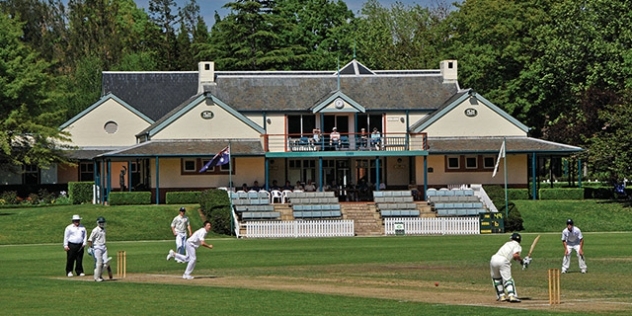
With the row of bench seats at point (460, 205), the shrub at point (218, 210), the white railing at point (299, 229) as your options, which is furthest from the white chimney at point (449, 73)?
the white railing at point (299, 229)

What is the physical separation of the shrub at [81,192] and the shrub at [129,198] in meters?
7.41

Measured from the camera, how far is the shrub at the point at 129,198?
6819 cm

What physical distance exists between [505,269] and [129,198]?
43.2 meters

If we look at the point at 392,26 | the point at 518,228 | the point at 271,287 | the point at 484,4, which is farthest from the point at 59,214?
the point at 392,26

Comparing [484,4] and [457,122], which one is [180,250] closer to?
[457,122]

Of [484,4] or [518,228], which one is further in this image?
[484,4]

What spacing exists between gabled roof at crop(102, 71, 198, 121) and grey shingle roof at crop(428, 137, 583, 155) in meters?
21.4

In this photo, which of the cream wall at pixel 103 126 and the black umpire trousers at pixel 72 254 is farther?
the cream wall at pixel 103 126

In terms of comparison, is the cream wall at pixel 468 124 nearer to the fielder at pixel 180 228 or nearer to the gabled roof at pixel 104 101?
the gabled roof at pixel 104 101

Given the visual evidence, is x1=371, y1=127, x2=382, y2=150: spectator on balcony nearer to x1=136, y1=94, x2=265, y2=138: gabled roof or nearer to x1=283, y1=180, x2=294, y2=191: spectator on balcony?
x1=283, y1=180, x2=294, y2=191: spectator on balcony

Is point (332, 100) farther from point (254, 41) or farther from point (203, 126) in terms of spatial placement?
point (254, 41)

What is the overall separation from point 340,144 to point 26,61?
20.9m

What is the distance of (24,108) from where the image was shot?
250 feet

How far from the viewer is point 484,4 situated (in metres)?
90.9
